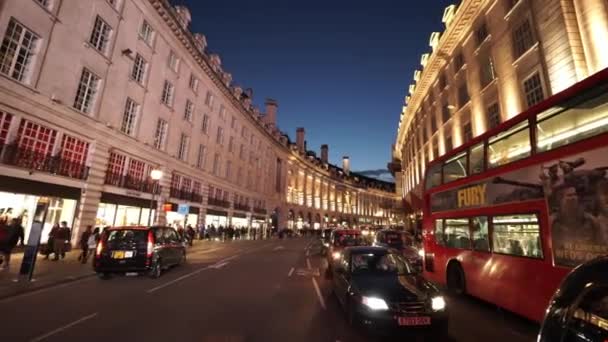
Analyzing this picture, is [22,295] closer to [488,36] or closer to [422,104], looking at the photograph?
[488,36]

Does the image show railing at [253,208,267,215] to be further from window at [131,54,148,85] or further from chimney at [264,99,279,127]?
window at [131,54,148,85]

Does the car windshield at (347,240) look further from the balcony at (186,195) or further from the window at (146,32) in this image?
the window at (146,32)

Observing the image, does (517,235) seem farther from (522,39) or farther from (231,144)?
(231,144)

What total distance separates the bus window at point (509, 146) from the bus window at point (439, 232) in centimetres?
300

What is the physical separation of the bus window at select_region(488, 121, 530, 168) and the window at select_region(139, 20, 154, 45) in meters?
25.7

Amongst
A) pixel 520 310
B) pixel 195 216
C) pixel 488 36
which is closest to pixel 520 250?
pixel 520 310

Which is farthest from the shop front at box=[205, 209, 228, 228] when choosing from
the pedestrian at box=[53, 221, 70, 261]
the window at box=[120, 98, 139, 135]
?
the pedestrian at box=[53, 221, 70, 261]

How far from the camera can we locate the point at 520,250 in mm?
6445

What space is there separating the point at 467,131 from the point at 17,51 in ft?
91.2

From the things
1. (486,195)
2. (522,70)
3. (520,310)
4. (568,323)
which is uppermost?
(522,70)

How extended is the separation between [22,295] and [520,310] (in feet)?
41.4

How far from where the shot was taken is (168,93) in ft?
90.2

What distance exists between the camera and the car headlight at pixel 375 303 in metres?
5.04

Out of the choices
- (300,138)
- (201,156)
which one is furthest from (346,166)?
(201,156)
